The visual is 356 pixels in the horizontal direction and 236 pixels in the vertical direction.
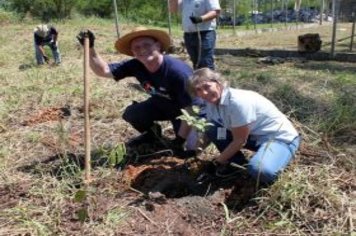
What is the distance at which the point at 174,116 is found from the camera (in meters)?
3.95

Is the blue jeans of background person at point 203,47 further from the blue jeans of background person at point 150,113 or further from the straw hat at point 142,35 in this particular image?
the straw hat at point 142,35

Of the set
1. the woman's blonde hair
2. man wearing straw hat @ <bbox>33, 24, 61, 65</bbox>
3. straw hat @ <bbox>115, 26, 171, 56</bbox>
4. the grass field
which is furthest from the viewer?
man wearing straw hat @ <bbox>33, 24, 61, 65</bbox>

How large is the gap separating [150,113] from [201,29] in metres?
1.22

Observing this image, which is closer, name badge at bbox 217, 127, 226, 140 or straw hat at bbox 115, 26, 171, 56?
name badge at bbox 217, 127, 226, 140

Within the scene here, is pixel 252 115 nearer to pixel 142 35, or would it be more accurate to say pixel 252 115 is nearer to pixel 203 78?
pixel 203 78

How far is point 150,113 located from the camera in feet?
13.1

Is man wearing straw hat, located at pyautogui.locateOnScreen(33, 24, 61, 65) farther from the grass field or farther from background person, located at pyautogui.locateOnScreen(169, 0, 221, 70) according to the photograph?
background person, located at pyautogui.locateOnScreen(169, 0, 221, 70)

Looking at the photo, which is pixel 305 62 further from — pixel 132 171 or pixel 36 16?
pixel 36 16

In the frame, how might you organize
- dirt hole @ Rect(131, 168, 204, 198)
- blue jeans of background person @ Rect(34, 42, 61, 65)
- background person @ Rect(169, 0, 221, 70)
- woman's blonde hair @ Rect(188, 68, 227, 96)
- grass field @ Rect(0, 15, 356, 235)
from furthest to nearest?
blue jeans of background person @ Rect(34, 42, 61, 65)
background person @ Rect(169, 0, 221, 70)
dirt hole @ Rect(131, 168, 204, 198)
woman's blonde hair @ Rect(188, 68, 227, 96)
grass field @ Rect(0, 15, 356, 235)

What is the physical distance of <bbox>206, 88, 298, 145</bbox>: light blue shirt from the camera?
Answer: 118 inches

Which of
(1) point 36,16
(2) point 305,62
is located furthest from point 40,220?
(1) point 36,16

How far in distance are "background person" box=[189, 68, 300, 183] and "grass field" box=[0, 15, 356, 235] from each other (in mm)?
135

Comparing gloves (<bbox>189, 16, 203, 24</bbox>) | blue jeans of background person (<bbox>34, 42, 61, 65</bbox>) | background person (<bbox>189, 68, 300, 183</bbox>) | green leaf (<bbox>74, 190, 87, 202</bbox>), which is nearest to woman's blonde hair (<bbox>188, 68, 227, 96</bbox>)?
background person (<bbox>189, 68, 300, 183</bbox>)

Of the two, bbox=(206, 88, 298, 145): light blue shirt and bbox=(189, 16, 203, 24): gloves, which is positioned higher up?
bbox=(189, 16, 203, 24): gloves
